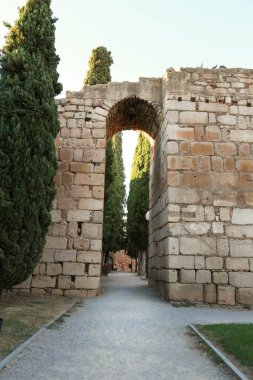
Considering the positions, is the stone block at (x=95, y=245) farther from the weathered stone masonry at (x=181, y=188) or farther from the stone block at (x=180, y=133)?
the stone block at (x=180, y=133)

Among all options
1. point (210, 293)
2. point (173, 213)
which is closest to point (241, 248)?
point (210, 293)

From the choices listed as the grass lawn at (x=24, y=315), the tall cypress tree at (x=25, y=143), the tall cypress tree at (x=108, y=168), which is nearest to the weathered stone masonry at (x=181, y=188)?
the grass lawn at (x=24, y=315)

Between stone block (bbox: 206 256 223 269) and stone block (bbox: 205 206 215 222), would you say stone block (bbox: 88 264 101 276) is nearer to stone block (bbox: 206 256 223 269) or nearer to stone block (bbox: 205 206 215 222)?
stone block (bbox: 206 256 223 269)

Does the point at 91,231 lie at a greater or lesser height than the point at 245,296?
greater

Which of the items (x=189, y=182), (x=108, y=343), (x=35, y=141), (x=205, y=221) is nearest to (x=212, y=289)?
(x=205, y=221)

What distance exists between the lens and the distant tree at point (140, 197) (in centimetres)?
1977

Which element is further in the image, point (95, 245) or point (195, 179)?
point (95, 245)

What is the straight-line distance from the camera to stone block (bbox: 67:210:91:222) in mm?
8531

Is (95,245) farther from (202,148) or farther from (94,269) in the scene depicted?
(202,148)

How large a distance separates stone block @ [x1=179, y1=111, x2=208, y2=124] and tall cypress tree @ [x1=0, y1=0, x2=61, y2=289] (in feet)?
11.0

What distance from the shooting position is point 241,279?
754 cm

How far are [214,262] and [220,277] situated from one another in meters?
0.36

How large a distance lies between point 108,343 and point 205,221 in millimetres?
4565

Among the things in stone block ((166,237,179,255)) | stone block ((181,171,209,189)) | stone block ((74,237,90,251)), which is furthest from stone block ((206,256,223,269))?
stone block ((74,237,90,251))
